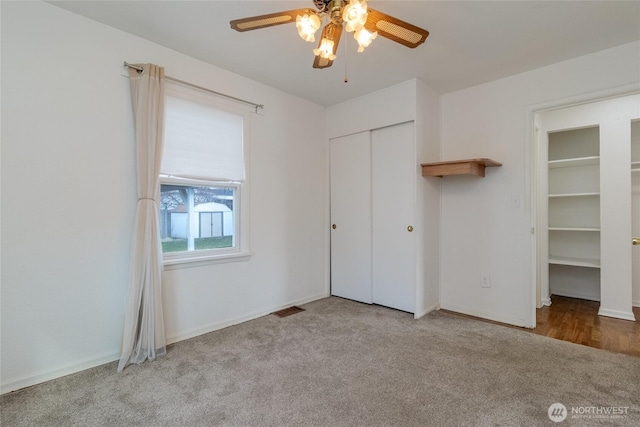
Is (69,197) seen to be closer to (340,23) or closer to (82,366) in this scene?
(82,366)

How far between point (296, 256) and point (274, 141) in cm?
131

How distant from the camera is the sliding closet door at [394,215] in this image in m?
3.14

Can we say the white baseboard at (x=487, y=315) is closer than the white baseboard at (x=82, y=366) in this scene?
No

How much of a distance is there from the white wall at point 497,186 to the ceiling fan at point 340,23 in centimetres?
183

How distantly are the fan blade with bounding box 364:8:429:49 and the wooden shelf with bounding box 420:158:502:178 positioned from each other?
1.48 m

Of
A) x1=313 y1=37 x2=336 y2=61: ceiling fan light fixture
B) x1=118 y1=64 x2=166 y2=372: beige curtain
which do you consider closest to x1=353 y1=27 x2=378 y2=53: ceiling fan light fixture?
x1=313 y1=37 x2=336 y2=61: ceiling fan light fixture

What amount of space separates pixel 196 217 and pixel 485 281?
9.45 feet

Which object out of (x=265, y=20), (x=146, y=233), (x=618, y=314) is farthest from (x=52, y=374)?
(x=618, y=314)

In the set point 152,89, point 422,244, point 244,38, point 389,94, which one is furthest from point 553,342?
point 152,89

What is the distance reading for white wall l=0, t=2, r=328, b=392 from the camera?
182 centimetres

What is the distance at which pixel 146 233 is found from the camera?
85.7 inches

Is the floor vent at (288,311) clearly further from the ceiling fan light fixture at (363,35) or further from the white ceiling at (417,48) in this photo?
the ceiling fan light fixture at (363,35)

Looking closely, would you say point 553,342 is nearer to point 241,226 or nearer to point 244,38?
point 241,226

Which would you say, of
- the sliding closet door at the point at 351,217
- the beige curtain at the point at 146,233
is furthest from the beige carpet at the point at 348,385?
the sliding closet door at the point at 351,217
